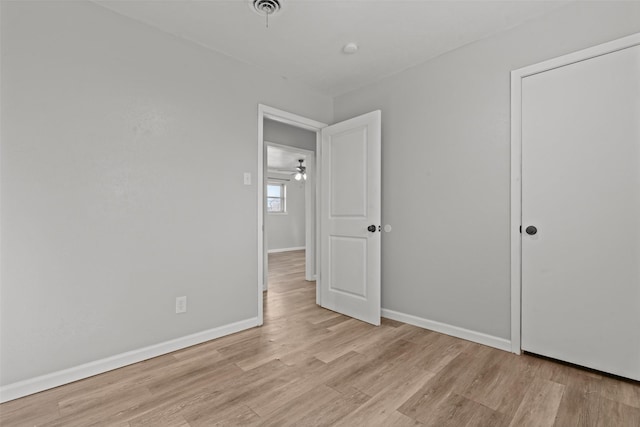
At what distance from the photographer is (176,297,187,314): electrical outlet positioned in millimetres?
2400

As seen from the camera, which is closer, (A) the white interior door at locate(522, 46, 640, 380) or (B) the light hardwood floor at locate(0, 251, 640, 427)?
(B) the light hardwood floor at locate(0, 251, 640, 427)

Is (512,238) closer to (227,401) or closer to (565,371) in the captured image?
(565,371)

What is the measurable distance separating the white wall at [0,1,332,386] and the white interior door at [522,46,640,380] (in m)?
2.36

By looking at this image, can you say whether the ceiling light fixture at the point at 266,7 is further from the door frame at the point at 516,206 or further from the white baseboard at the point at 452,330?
the white baseboard at the point at 452,330

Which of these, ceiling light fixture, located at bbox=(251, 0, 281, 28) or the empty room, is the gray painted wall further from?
→ ceiling light fixture, located at bbox=(251, 0, 281, 28)

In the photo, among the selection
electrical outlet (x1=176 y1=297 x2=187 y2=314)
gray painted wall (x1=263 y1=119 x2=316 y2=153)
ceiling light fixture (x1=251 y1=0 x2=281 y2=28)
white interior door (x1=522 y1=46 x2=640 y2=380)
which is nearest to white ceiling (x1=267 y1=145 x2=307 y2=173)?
gray painted wall (x1=263 y1=119 x2=316 y2=153)

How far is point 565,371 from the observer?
79.0 inches

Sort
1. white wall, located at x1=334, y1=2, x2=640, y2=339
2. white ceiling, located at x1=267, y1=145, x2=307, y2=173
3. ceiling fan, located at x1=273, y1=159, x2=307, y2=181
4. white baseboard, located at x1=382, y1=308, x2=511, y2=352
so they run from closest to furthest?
1. white wall, located at x1=334, y1=2, x2=640, y2=339
2. white baseboard, located at x1=382, y1=308, x2=511, y2=352
3. white ceiling, located at x1=267, y1=145, x2=307, y2=173
4. ceiling fan, located at x1=273, y1=159, x2=307, y2=181

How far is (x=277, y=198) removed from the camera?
9008mm

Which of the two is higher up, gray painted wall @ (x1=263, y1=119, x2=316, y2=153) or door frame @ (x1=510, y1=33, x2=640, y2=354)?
gray painted wall @ (x1=263, y1=119, x2=316, y2=153)

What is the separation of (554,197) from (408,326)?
164 centimetres

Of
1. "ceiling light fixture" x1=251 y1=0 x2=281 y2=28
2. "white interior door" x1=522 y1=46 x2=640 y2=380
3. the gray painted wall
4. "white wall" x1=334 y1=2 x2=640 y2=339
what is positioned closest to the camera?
"white interior door" x1=522 y1=46 x2=640 y2=380

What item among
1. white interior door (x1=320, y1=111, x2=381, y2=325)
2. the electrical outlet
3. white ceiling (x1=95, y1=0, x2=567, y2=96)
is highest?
white ceiling (x1=95, y1=0, x2=567, y2=96)

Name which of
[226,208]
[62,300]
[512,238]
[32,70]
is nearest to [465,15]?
[512,238]
